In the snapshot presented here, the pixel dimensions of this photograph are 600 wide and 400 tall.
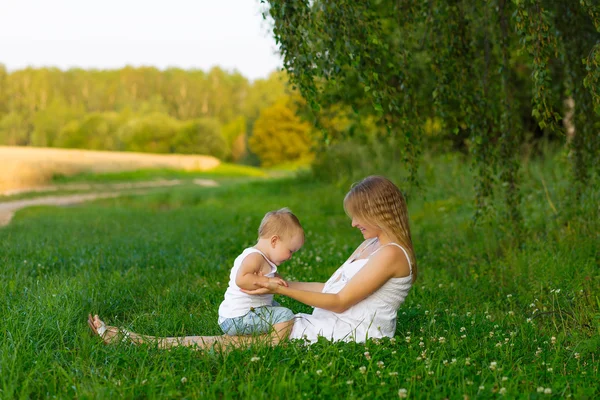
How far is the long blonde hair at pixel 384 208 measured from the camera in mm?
3619

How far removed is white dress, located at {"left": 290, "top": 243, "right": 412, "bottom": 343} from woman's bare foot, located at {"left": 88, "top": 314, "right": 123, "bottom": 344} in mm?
1067

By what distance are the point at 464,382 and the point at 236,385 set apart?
3.68 ft

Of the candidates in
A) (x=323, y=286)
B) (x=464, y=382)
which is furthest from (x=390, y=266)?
(x=464, y=382)

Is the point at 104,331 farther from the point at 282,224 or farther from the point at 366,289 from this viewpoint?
the point at 366,289

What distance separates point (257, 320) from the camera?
12.2 feet

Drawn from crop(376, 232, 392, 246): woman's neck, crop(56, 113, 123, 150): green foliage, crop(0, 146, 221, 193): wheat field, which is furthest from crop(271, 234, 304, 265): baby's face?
crop(56, 113, 123, 150): green foliage

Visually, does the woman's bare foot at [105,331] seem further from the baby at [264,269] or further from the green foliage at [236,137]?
the green foliage at [236,137]

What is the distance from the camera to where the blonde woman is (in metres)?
3.53

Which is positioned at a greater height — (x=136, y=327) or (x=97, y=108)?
(x=97, y=108)

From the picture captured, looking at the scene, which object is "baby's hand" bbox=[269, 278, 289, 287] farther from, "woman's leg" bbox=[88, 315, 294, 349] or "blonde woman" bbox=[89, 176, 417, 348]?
"woman's leg" bbox=[88, 315, 294, 349]

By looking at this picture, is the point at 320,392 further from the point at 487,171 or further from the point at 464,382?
the point at 487,171

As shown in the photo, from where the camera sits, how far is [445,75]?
5320mm

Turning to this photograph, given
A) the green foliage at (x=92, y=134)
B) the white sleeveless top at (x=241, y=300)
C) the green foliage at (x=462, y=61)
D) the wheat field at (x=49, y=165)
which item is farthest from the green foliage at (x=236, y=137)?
the white sleeveless top at (x=241, y=300)

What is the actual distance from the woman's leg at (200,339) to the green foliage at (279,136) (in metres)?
48.6
